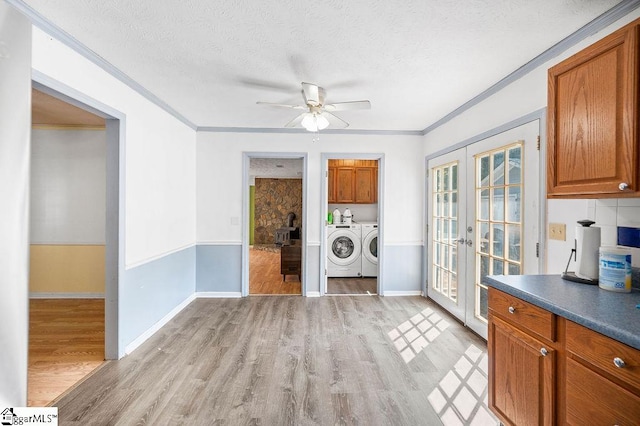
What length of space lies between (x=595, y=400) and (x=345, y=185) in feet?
15.6

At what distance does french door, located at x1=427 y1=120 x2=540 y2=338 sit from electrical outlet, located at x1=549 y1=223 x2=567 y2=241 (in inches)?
5.1

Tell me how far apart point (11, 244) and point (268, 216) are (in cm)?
854

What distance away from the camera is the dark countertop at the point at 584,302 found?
3.39ft

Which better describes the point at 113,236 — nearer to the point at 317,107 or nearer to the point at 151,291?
the point at 151,291

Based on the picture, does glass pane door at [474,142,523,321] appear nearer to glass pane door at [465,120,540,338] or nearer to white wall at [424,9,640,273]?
glass pane door at [465,120,540,338]

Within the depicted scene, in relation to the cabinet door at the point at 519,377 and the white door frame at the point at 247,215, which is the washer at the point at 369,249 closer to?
the white door frame at the point at 247,215

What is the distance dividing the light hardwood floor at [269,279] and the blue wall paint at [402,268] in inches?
51.6

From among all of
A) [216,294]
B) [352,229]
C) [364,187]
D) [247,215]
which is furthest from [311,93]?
[364,187]

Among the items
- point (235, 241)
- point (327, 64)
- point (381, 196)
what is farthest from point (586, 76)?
point (235, 241)

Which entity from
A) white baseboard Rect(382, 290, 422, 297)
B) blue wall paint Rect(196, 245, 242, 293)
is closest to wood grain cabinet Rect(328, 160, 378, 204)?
white baseboard Rect(382, 290, 422, 297)

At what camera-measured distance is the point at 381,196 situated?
425 cm

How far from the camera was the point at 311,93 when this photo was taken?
2.41 meters

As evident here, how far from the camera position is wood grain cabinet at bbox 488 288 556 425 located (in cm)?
129

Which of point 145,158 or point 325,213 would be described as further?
point 325,213
